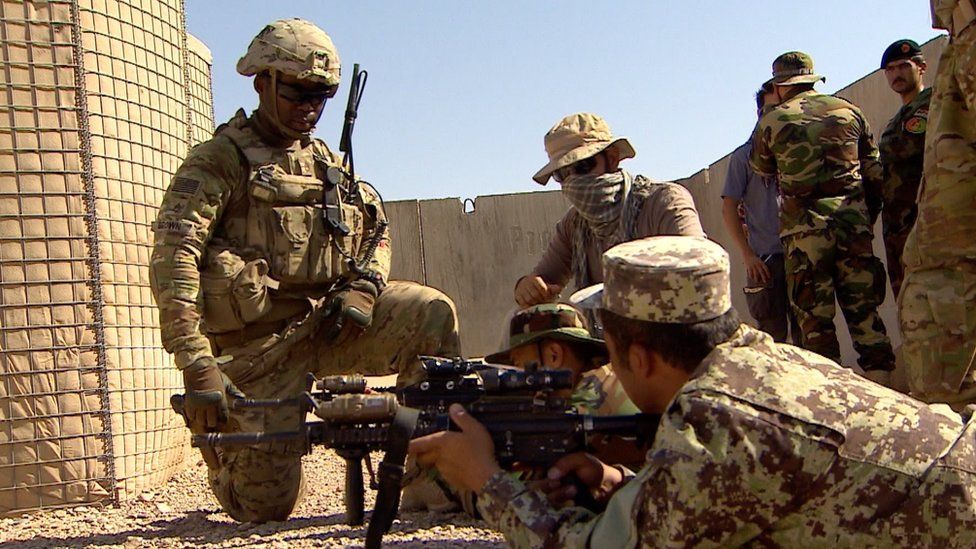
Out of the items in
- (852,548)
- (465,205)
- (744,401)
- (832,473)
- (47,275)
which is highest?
(465,205)

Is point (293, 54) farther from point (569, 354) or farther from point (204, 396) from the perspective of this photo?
point (569, 354)

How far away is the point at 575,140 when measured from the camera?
15.0 feet

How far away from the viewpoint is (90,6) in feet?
18.6

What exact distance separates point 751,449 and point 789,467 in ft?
0.28

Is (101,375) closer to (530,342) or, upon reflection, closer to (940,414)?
(530,342)

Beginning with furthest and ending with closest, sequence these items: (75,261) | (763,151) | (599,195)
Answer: (75,261) < (763,151) < (599,195)

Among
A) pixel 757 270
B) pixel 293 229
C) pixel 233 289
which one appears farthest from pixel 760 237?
pixel 233 289

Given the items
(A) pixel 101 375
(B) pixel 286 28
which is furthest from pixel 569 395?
(A) pixel 101 375

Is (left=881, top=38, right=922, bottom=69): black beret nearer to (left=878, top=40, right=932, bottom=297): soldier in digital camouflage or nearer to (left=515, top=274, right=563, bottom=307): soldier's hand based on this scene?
(left=878, top=40, right=932, bottom=297): soldier in digital camouflage

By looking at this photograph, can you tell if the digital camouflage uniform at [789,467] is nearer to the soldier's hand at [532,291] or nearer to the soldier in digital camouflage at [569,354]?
the soldier in digital camouflage at [569,354]

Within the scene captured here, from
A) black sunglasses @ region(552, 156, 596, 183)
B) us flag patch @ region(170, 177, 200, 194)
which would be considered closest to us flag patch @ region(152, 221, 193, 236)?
us flag patch @ region(170, 177, 200, 194)

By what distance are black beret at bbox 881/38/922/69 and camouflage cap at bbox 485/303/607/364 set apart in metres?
2.78

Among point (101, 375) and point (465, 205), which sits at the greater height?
point (465, 205)

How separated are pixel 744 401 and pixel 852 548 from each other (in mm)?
376
